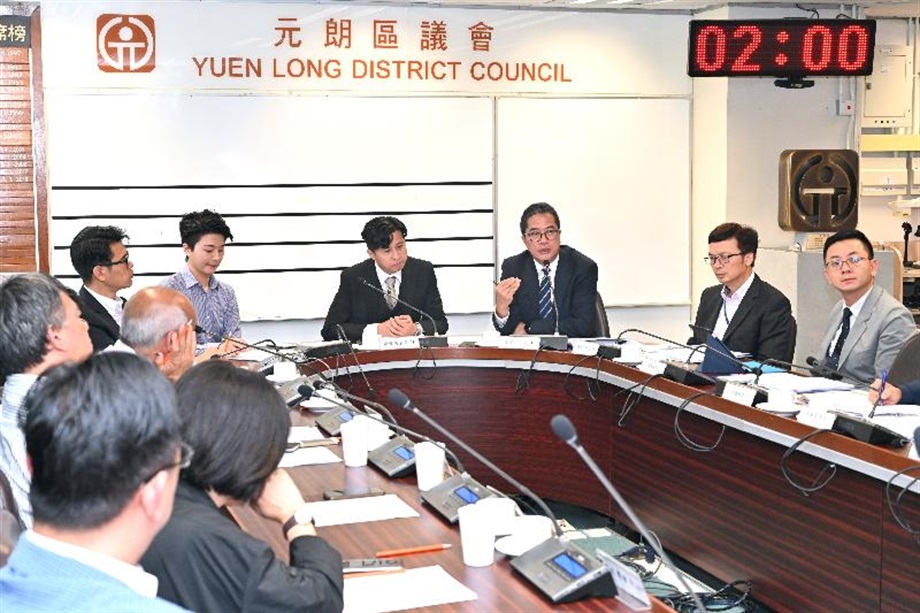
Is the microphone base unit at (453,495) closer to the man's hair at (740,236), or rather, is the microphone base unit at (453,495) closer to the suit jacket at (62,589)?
the suit jacket at (62,589)

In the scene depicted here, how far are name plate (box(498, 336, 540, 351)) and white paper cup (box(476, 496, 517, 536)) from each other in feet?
8.30

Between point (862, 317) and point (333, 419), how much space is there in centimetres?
208

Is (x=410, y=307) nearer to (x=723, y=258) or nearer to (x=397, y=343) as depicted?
(x=397, y=343)

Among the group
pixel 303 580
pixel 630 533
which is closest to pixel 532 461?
pixel 630 533

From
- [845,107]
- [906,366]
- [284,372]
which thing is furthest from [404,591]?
[845,107]

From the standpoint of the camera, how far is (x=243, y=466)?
2.06 metres

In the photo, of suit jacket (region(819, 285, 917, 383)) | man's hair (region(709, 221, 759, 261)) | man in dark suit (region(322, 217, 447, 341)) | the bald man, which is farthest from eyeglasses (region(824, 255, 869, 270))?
the bald man

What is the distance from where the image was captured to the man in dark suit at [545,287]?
5.56 metres

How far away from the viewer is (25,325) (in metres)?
2.86

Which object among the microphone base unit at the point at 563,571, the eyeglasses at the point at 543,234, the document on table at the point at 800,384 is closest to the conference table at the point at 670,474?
the microphone base unit at the point at 563,571

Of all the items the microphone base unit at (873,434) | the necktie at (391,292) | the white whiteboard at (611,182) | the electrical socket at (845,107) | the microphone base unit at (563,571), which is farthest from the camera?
the electrical socket at (845,107)

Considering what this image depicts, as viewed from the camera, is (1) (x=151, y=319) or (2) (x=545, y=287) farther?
(2) (x=545, y=287)

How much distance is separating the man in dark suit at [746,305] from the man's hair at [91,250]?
2466 millimetres

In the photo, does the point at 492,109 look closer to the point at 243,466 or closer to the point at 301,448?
the point at 301,448
